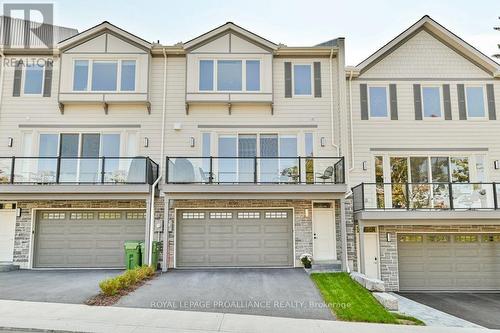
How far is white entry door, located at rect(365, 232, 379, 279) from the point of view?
530 inches

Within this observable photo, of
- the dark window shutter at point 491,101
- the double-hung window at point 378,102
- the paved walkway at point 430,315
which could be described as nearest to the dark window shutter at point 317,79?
the double-hung window at point 378,102

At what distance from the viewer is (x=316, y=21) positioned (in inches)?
775

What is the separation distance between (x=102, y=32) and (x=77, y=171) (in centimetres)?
559

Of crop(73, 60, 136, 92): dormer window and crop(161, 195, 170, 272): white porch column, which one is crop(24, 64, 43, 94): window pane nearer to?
crop(73, 60, 136, 92): dormer window

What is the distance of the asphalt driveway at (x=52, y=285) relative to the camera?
28.1 ft

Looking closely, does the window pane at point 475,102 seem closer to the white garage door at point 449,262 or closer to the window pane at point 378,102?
the window pane at point 378,102

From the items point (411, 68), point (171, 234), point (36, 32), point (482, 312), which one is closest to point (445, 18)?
point (411, 68)

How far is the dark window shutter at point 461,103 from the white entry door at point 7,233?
57.4ft

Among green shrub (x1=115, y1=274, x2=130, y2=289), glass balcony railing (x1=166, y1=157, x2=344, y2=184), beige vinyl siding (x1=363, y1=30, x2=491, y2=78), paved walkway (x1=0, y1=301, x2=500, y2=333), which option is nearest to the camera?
paved walkway (x1=0, y1=301, x2=500, y2=333)

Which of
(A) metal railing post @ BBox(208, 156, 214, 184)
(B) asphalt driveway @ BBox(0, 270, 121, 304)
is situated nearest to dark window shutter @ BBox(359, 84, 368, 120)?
(A) metal railing post @ BBox(208, 156, 214, 184)

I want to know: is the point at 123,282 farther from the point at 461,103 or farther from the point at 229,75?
the point at 461,103

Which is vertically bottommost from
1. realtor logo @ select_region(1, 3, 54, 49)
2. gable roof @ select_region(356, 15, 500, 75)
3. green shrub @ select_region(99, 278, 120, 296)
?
green shrub @ select_region(99, 278, 120, 296)

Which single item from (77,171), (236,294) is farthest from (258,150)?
(77,171)

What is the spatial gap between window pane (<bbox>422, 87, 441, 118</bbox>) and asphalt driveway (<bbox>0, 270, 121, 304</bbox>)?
13078 mm
